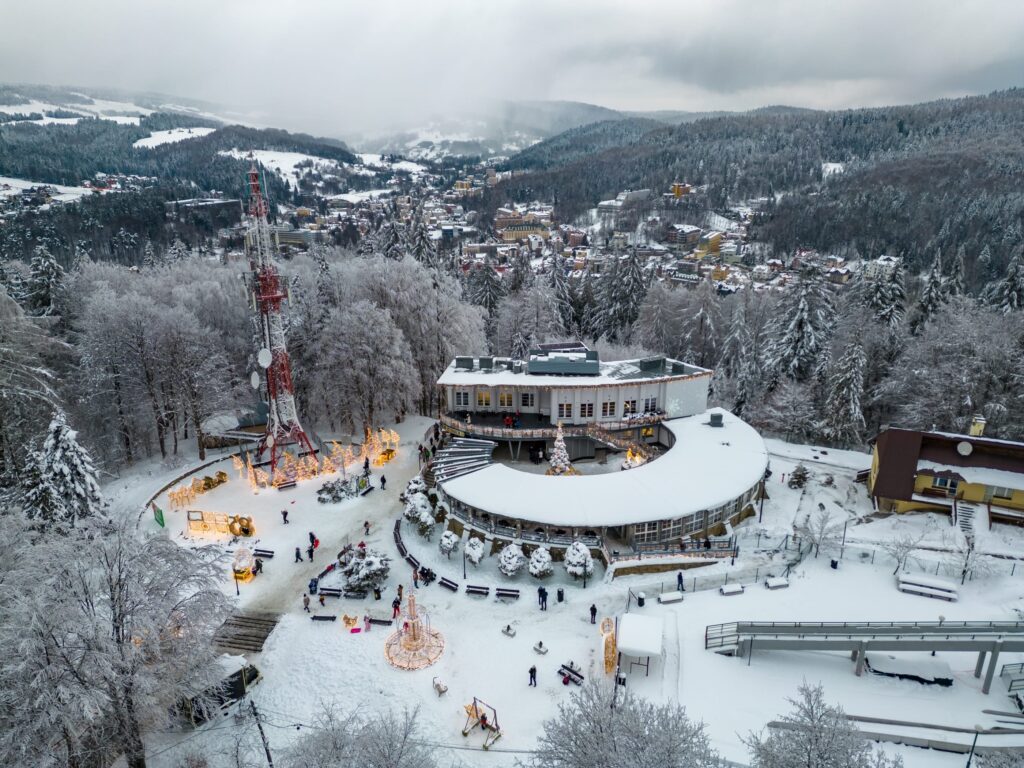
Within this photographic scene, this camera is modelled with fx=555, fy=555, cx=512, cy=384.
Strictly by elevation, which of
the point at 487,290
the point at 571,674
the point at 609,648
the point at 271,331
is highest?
the point at 487,290

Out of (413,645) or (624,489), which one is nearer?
(413,645)

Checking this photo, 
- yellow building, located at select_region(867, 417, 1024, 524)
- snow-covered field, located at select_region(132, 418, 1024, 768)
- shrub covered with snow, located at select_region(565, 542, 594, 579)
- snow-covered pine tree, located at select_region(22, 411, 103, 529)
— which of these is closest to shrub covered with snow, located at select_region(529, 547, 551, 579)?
snow-covered field, located at select_region(132, 418, 1024, 768)

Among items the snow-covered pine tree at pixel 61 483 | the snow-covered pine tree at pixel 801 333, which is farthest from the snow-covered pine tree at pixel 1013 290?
the snow-covered pine tree at pixel 61 483

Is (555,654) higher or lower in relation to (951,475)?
lower

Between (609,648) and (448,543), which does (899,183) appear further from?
(609,648)

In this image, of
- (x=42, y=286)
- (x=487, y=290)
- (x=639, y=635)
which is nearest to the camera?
(x=639, y=635)

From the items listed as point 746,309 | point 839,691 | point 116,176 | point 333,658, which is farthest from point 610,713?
→ point 116,176

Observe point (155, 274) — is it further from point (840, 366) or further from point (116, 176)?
point (116, 176)

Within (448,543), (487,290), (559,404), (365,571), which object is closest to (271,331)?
(365,571)
